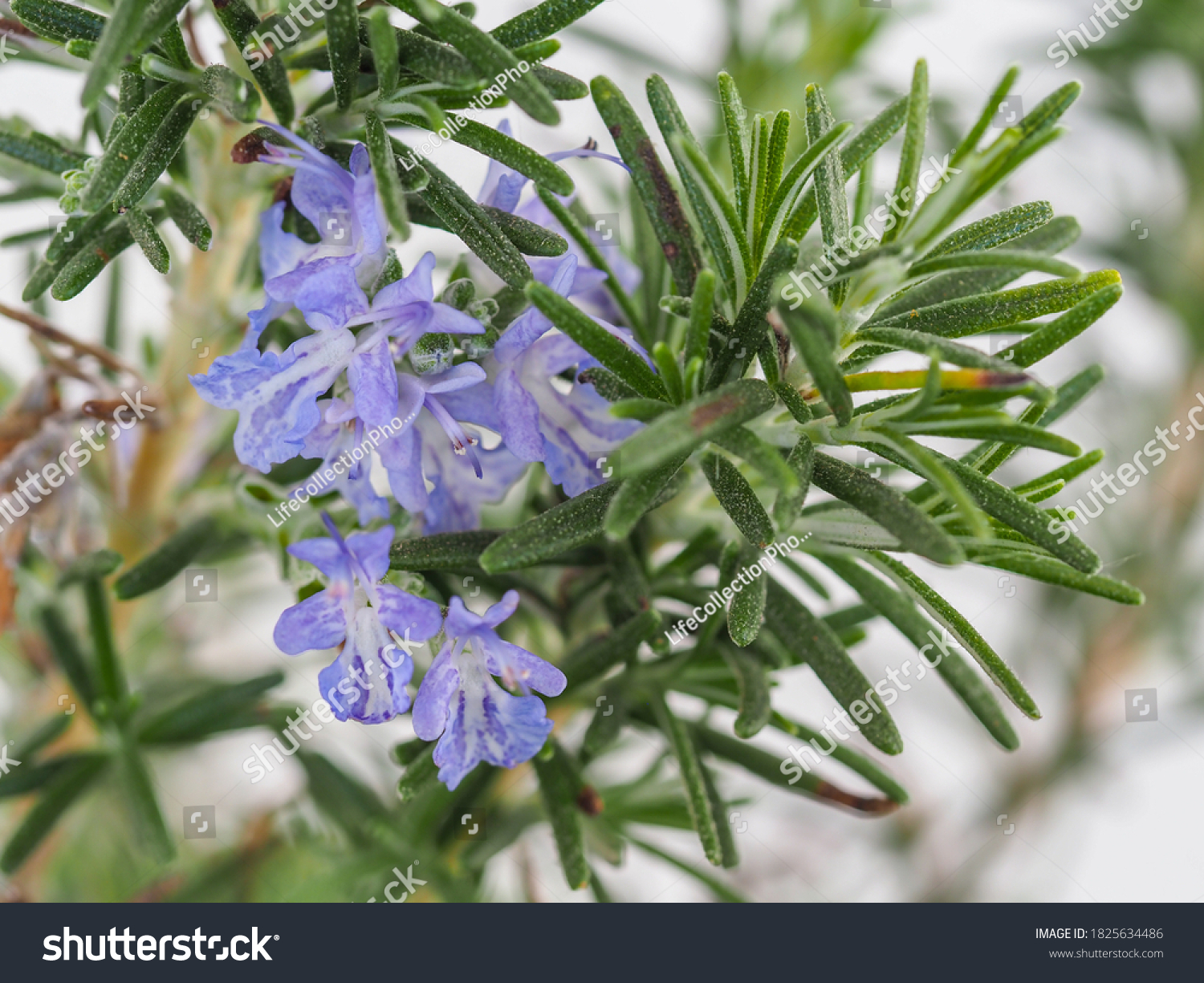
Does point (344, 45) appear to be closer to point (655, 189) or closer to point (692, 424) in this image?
point (655, 189)

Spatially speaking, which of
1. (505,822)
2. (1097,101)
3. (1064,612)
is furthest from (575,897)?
(1097,101)

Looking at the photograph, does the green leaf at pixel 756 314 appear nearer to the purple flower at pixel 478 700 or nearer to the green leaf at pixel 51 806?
the purple flower at pixel 478 700

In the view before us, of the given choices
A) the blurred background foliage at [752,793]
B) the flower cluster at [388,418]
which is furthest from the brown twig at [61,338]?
the flower cluster at [388,418]

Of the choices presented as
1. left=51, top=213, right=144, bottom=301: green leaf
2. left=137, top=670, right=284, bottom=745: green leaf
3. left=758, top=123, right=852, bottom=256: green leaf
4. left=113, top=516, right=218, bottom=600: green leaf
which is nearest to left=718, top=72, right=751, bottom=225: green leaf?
left=758, top=123, right=852, bottom=256: green leaf

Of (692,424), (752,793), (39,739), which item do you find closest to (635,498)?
(692,424)

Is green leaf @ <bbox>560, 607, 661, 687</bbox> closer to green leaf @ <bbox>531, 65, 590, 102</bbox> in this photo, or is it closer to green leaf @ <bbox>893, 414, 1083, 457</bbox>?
green leaf @ <bbox>893, 414, 1083, 457</bbox>

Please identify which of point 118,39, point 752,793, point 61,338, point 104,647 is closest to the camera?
point 118,39
